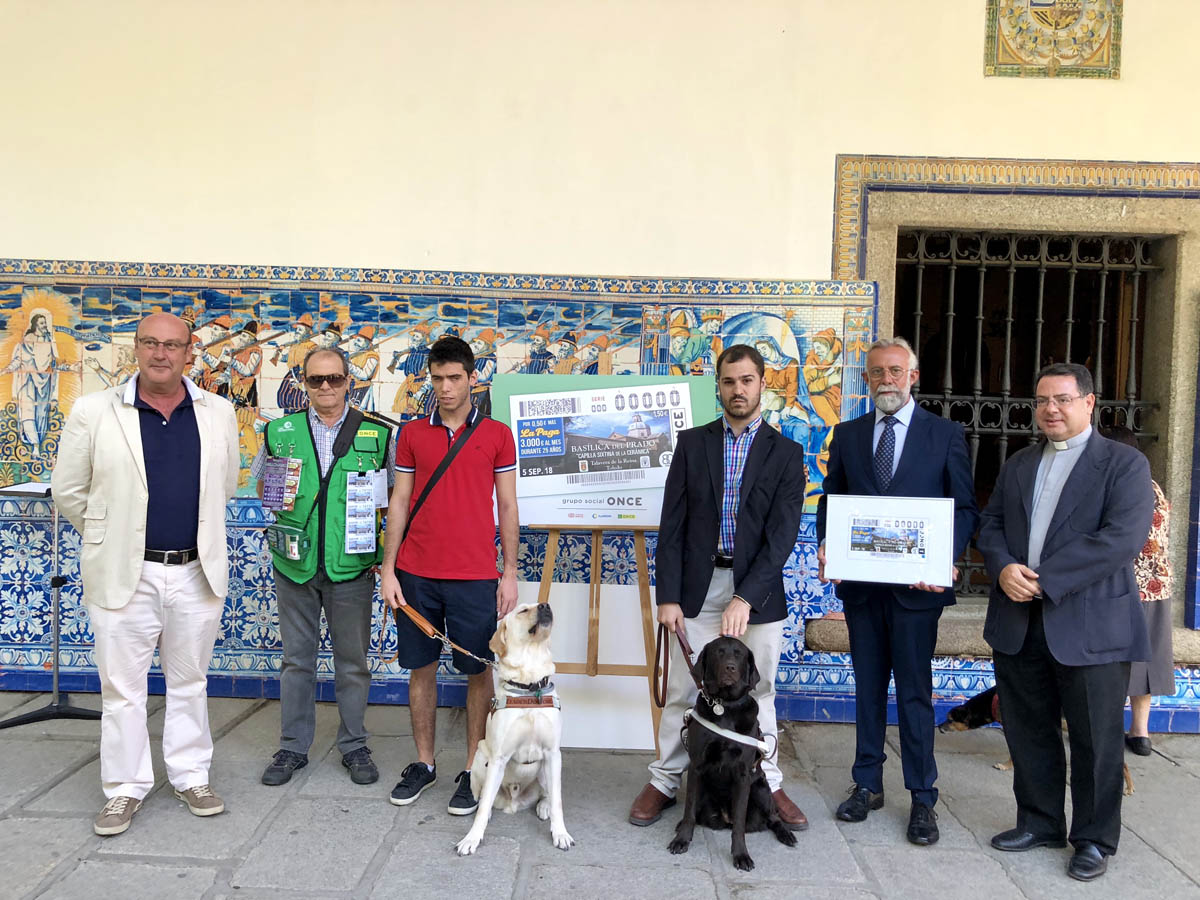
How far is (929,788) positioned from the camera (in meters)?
3.50

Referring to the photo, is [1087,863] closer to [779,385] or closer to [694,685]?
[694,685]

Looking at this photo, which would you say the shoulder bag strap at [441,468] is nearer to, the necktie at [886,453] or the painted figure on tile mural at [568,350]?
the painted figure on tile mural at [568,350]

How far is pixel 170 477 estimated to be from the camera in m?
3.49

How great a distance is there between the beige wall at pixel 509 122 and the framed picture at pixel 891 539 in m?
1.90

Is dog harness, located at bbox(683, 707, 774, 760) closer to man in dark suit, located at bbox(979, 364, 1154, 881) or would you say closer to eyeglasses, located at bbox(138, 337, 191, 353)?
man in dark suit, located at bbox(979, 364, 1154, 881)

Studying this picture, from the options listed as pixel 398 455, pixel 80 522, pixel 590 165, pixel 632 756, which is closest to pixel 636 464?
pixel 398 455

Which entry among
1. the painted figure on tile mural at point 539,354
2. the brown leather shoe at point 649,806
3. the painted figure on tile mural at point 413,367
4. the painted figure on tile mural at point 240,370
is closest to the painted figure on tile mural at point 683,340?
the painted figure on tile mural at point 539,354

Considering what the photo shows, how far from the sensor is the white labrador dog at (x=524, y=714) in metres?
3.32

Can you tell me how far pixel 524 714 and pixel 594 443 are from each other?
1446 millimetres

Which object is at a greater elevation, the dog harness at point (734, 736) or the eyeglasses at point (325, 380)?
the eyeglasses at point (325, 380)

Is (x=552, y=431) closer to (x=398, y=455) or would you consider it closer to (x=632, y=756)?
(x=398, y=455)

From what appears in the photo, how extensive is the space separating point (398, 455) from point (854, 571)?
1.99m

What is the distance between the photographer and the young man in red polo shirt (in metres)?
3.64

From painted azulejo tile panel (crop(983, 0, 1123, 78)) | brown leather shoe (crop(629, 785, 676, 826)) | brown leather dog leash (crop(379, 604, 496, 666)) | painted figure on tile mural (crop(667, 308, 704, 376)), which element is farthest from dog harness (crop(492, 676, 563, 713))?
painted azulejo tile panel (crop(983, 0, 1123, 78))
